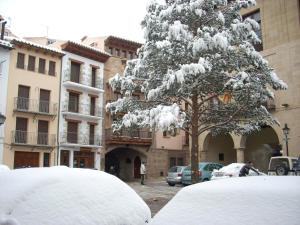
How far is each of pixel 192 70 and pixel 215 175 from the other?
9353 millimetres

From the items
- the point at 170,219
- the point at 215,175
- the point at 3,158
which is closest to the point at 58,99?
the point at 3,158

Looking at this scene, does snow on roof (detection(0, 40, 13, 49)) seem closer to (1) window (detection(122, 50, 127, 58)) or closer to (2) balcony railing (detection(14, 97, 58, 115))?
(2) balcony railing (detection(14, 97, 58, 115))

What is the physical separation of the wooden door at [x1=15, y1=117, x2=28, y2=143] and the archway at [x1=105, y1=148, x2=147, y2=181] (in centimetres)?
1027

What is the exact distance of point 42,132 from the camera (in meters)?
31.2

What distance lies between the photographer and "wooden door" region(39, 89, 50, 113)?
1230 inches

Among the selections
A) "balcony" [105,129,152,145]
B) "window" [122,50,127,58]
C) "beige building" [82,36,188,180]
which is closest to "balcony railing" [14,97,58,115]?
"balcony" [105,129,152,145]

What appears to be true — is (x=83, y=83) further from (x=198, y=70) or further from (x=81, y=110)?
(x=198, y=70)

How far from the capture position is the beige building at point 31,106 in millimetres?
29125

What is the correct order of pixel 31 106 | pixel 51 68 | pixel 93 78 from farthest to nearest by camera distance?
pixel 93 78
pixel 51 68
pixel 31 106

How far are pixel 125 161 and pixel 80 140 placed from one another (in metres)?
7.12

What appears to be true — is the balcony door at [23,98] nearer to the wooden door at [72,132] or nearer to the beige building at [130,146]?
the wooden door at [72,132]

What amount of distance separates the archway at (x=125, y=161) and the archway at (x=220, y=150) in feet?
29.8

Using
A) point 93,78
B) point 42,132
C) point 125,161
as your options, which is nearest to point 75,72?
point 93,78

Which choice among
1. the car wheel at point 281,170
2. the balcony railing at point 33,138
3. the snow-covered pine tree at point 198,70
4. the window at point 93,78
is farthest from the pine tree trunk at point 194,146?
the window at point 93,78
